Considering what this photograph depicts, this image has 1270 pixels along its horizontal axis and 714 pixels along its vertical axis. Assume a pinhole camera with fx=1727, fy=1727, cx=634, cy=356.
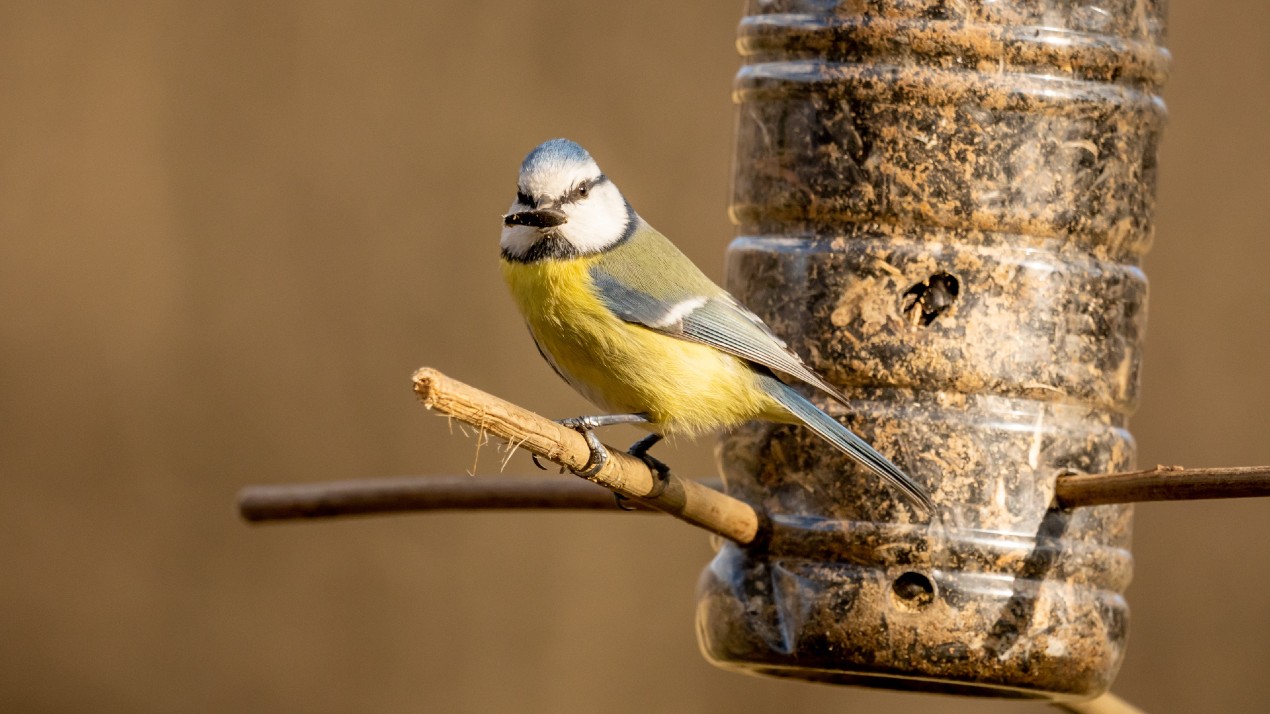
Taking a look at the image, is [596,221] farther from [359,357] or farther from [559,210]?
[359,357]

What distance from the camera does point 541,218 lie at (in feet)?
9.78

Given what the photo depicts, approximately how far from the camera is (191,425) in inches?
230

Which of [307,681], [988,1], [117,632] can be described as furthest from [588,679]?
[988,1]

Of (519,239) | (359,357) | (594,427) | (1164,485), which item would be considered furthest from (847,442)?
(359,357)

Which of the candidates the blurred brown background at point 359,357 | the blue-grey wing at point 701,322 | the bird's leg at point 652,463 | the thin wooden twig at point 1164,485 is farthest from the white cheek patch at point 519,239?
the blurred brown background at point 359,357

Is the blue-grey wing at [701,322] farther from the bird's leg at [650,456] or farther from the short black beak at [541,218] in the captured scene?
the bird's leg at [650,456]

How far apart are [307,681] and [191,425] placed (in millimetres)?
948

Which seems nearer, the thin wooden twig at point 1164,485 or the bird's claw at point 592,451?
the thin wooden twig at point 1164,485

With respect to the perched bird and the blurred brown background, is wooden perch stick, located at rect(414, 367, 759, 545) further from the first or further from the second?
the blurred brown background

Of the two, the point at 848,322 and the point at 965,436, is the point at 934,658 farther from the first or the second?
the point at 848,322

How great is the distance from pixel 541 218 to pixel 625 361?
0.29 meters

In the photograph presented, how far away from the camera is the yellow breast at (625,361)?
2.95 m

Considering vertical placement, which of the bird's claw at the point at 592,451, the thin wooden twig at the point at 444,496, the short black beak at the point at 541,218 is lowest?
the thin wooden twig at the point at 444,496

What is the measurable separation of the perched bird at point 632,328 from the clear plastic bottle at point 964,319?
136 mm
